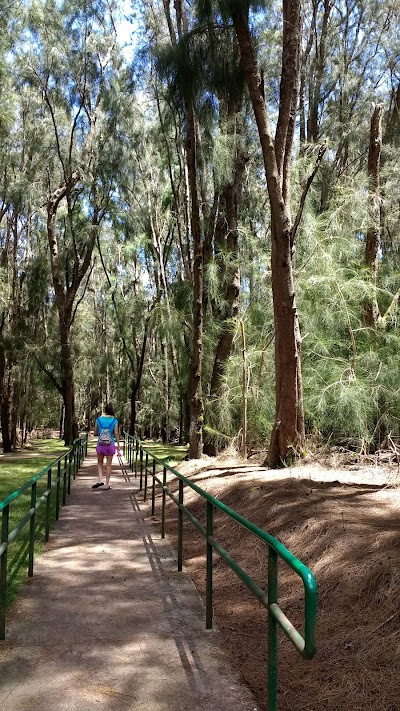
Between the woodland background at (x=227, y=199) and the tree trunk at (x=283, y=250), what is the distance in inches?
1.1

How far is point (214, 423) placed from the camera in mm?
13375

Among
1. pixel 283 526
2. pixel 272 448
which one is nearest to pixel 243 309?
pixel 272 448

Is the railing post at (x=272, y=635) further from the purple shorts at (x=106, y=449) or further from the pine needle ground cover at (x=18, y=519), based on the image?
the purple shorts at (x=106, y=449)

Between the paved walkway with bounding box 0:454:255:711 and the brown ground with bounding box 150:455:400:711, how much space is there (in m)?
0.23

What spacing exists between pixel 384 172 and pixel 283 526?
1091 cm

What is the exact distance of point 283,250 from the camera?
28.1ft

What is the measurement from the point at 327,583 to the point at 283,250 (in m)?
5.45

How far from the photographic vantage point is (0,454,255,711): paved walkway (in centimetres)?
287

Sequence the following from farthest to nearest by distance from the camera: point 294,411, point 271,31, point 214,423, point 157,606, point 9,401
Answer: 1. point 9,401
2. point 214,423
3. point 271,31
4. point 294,411
5. point 157,606

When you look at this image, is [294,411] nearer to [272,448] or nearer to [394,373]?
[272,448]

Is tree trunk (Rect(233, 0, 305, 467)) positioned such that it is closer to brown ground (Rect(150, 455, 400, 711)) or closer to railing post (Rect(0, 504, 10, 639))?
brown ground (Rect(150, 455, 400, 711))

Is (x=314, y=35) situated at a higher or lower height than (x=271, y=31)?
higher

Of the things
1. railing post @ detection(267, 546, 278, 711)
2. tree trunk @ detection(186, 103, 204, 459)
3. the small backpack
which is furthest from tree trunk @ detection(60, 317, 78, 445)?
railing post @ detection(267, 546, 278, 711)

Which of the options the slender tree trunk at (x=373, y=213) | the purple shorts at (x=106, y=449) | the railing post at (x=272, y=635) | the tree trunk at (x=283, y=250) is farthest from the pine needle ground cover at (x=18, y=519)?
the slender tree trunk at (x=373, y=213)
